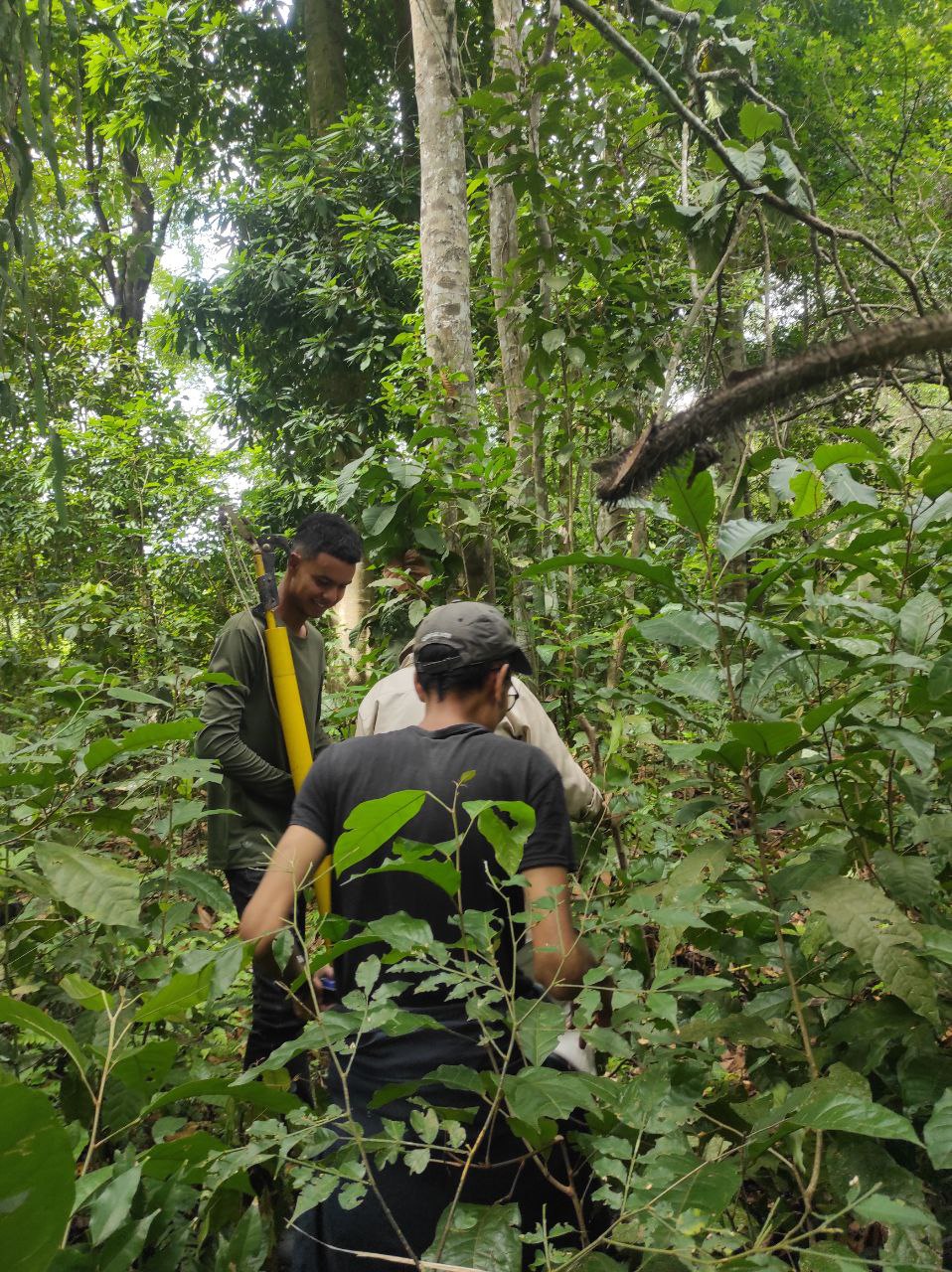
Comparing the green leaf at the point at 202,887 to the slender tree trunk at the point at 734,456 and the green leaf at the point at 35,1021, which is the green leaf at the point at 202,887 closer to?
the green leaf at the point at 35,1021

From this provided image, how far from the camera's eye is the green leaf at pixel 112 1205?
0.88 m

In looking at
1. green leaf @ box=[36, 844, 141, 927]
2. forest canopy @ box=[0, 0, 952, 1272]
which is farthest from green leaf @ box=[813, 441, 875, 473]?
green leaf @ box=[36, 844, 141, 927]

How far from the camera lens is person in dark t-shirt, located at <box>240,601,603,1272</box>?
1341 millimetres

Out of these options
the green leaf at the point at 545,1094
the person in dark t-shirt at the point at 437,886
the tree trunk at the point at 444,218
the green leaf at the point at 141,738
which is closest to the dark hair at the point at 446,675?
the person in dark t-shirt at the point at 437,886

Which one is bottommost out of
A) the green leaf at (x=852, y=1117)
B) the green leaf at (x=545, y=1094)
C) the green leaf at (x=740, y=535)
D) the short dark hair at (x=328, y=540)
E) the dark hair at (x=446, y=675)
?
the green leaf at (x=852, y=1117)

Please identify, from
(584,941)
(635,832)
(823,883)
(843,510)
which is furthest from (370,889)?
(635,832)

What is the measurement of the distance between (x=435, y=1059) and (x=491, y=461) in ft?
6.98

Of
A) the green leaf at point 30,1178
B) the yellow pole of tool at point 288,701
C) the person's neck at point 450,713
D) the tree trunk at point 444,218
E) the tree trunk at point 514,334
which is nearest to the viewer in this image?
the green leaf at point 30,1178

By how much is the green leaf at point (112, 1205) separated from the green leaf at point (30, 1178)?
7.4 inches

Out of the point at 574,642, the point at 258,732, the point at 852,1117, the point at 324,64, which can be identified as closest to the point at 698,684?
the point at 852,1117

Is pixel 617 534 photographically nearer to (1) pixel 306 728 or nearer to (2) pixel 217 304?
(1) pixel 306 728

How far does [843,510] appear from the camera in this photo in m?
1.38

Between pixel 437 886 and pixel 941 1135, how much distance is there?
2.72ft

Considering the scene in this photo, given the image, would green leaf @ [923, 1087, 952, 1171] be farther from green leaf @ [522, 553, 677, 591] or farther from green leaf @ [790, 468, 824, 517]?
green leaf @ [790, 468, 824, 517]
